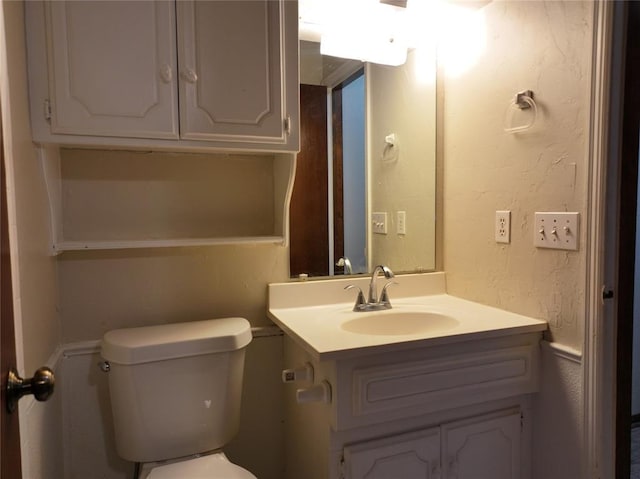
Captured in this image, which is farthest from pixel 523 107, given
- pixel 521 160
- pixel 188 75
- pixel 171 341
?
pixel 171 341

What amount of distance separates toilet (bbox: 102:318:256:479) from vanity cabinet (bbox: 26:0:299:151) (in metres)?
0.56

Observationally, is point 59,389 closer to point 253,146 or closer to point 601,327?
point 253,146

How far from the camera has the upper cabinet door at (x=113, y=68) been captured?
3.57 feet

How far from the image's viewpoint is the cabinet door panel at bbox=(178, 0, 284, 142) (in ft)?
3.93

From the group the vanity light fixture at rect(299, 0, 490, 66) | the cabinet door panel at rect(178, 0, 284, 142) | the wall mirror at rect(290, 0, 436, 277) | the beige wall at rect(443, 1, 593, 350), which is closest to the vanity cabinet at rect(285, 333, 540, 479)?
the beige wall at rect(443, 1, 593, 350)

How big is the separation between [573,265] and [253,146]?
0.99 metres

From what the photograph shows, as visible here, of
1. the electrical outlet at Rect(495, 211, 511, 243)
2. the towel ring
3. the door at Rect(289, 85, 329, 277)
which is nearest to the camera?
the towel ring

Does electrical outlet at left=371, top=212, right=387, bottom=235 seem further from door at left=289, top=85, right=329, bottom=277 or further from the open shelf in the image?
the open shelf

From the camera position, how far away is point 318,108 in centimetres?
158

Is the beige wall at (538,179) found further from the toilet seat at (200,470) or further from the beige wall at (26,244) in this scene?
the beige wall at (26,244)

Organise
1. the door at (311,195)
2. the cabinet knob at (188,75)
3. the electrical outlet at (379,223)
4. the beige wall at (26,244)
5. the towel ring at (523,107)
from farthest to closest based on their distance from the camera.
A: the electrical outlet at (379,223) < the door at (311,195) < the towel ring at (523,107) < the cabinet knob at (188,75) < the beige wall at (26,244)

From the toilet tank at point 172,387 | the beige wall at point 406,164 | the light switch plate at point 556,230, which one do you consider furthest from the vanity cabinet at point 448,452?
the beige wall at point 406,164

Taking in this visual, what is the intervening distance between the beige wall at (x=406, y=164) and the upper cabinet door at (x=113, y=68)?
2.74 ft

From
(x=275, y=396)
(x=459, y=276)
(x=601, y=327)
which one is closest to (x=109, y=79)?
(x=275, y=396)
